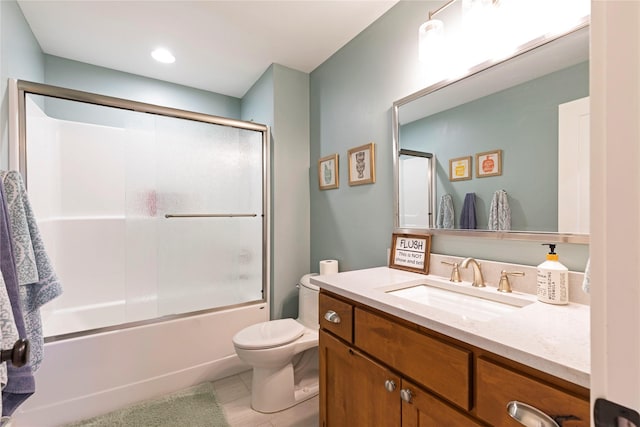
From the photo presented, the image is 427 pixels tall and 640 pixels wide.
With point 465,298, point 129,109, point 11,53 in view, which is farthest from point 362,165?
point 11,53

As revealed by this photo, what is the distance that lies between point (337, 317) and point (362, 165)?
3.40 ft

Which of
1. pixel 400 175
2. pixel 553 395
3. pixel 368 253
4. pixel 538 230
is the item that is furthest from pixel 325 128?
pixel 553 395

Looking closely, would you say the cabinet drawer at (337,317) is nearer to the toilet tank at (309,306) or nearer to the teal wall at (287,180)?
the toilet tank at (309,306)

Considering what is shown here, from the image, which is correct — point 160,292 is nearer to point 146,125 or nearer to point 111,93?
point 146,125

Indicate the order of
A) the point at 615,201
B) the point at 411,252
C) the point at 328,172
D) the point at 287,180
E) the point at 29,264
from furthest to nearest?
1. the point at 287,180
2. the point at 328,172
3. the point at 411,252
4. the point at 29,264
5. the point at 615,201

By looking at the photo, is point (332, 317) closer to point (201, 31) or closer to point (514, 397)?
point (514, 397)

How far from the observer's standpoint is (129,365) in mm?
1808

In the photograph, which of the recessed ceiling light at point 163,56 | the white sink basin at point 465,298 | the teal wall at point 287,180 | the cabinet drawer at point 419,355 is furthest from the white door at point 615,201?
the recessed ceiling light at point 163,56

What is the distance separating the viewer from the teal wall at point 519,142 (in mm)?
1030

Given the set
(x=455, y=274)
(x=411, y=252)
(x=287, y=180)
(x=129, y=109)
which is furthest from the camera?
(x=287, y=180)

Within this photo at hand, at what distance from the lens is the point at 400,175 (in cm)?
162

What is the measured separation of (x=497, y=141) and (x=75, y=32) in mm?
2695

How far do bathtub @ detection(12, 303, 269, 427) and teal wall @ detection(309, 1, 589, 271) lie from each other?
0.96m

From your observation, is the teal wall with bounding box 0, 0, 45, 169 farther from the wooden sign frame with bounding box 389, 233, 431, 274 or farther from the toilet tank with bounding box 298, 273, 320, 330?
the wooden sign frame with bounding box 389, 233, 431, 274
